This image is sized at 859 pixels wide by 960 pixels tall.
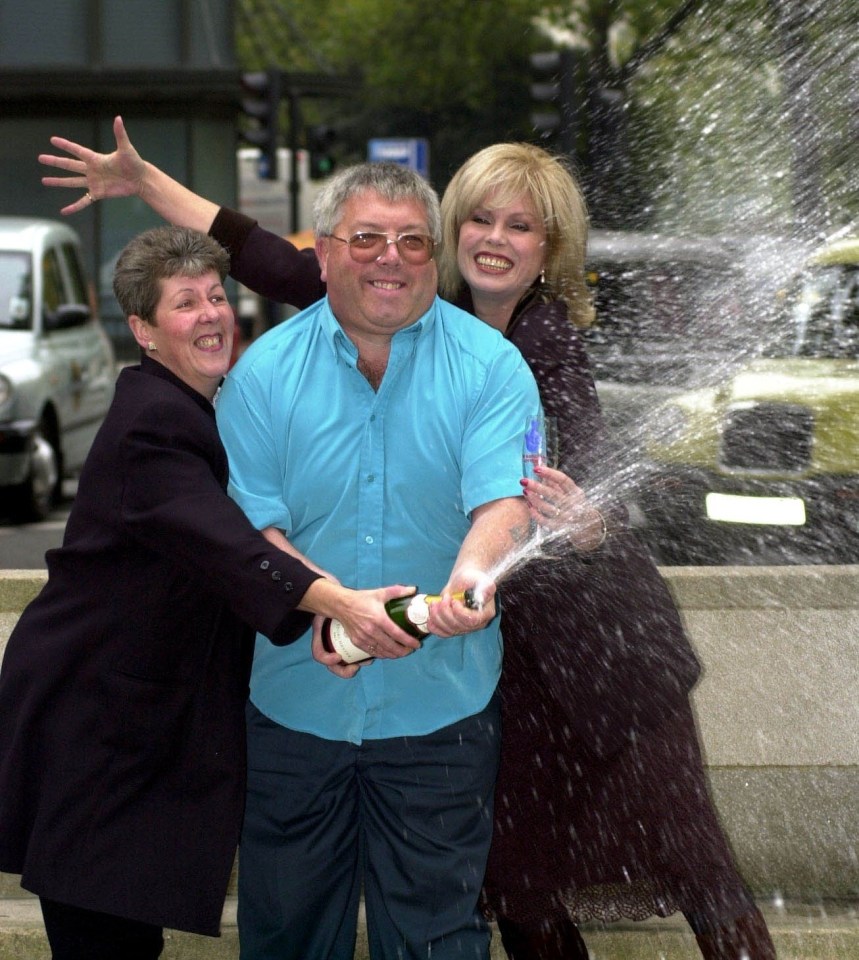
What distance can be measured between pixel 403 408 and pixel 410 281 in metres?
0.26

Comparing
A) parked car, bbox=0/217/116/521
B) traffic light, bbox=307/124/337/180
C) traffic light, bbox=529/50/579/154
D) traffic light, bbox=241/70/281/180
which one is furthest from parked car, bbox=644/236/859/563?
Result: traffic light, bbox=307/124/337/180

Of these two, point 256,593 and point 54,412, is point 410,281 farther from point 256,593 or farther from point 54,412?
point 54,412

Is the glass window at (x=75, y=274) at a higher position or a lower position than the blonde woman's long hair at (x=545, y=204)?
lower

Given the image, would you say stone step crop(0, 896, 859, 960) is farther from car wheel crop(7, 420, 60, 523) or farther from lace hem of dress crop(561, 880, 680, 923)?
car wheel crop(7, 420, 60, 523)

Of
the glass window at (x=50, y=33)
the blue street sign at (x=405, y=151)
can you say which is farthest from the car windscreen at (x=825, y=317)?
the glass window at (x=50, y=33)

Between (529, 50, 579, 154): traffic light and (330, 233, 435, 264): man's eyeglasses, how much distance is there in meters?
12.2

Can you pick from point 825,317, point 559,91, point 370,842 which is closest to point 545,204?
point 370,842

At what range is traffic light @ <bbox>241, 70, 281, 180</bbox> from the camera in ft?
67.5

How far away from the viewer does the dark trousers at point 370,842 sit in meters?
3.57

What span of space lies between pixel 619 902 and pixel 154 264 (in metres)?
1.75

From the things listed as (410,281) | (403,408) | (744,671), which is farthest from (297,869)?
(744,671)

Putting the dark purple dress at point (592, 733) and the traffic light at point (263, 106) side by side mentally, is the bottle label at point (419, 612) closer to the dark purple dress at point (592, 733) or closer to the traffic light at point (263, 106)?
the dark purple dress at point (592, 733)

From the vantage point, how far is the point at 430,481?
3.58m

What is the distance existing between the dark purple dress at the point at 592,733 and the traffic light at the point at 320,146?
72.2ft
